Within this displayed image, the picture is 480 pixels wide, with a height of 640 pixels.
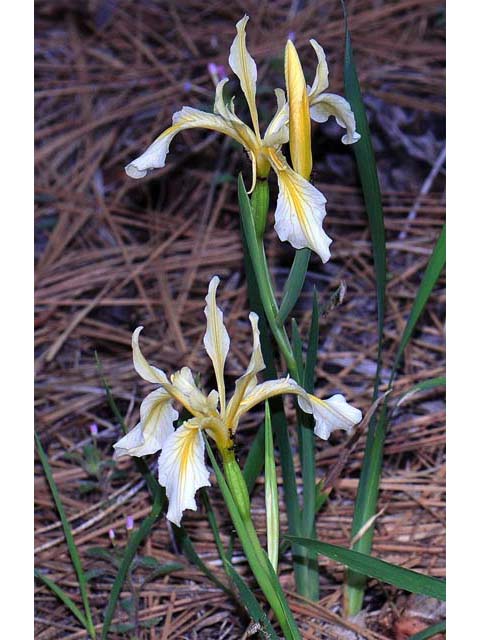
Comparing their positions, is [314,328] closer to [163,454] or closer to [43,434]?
[163,454]

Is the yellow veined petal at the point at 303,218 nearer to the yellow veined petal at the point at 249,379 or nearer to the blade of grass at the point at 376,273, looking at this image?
the yellow veined petal at the point at 249,379

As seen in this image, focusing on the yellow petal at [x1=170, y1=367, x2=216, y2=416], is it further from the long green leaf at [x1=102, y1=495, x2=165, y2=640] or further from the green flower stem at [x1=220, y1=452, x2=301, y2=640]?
the long green leaf at [x1=102, y1=495, x2=165, y2=640]

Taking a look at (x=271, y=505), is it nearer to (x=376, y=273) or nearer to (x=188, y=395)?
(x=188, y=395)

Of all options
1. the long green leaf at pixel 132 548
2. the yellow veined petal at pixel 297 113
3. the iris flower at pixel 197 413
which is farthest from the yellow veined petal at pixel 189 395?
the yellow veined petal at pixel 297 113

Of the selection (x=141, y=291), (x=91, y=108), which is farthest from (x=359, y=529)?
(x=91, y=108)

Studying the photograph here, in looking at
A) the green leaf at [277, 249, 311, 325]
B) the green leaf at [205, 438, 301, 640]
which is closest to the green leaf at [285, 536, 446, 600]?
the green leaf at [205, 438, 301, 640]

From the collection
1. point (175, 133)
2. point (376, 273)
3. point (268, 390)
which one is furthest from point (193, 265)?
point (268, 390)
